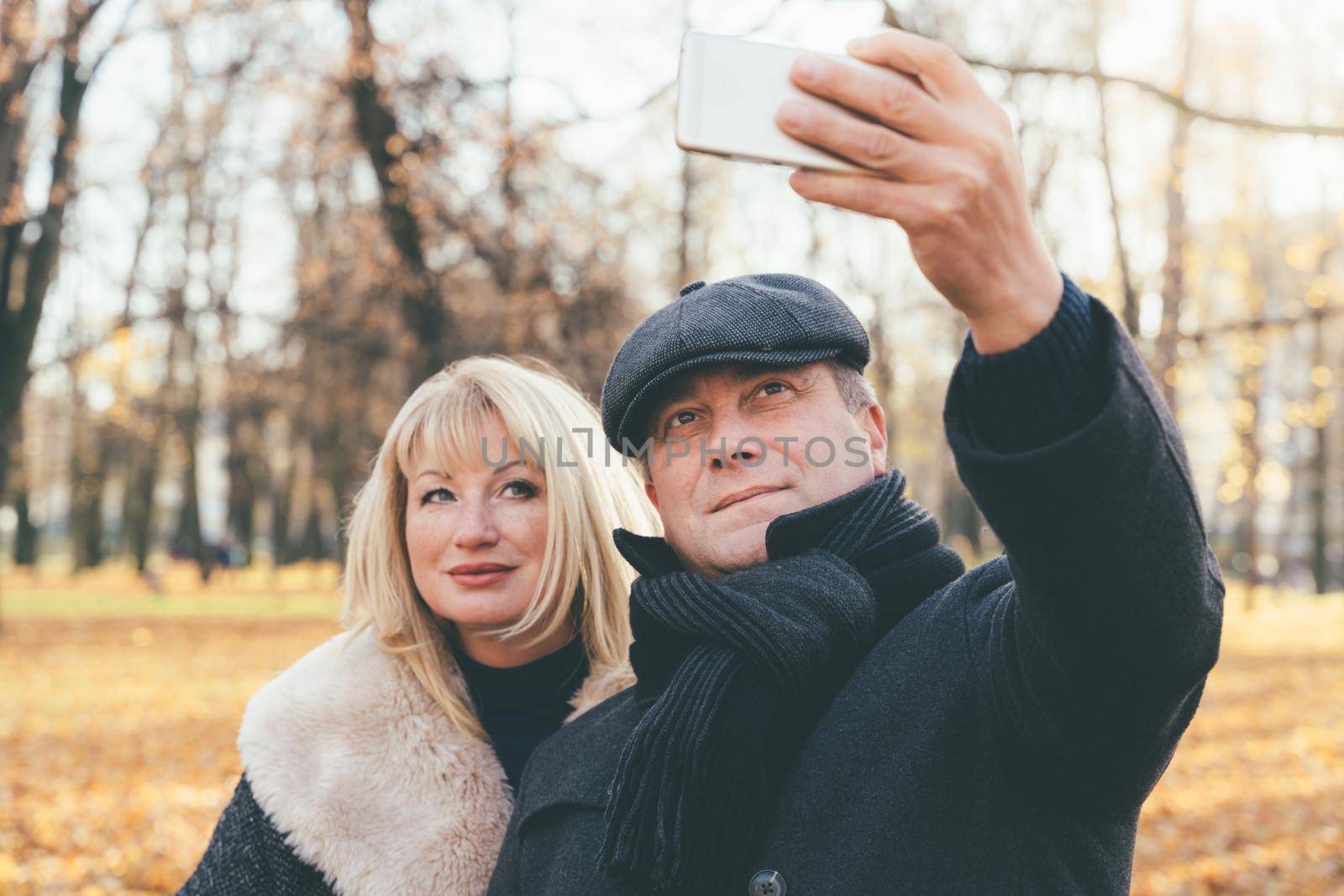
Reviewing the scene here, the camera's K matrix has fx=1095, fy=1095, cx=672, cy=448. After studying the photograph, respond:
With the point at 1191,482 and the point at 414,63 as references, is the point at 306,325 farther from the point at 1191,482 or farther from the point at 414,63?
Answer: the point at 1191,482

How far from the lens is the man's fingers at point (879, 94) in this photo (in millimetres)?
1277

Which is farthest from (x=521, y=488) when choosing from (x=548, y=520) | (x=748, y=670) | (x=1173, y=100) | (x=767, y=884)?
(x=1173, y=100)

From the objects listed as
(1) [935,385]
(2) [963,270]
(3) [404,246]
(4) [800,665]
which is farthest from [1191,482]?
(1) [935,385]

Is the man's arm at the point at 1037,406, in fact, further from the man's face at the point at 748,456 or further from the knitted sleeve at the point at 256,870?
the knitted sleeve at the point at 256,870

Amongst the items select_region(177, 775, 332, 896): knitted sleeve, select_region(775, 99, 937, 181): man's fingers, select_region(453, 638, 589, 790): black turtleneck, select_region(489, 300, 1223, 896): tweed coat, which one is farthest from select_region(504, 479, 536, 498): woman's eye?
select_region(775, 99, 937, 181): man's fingers

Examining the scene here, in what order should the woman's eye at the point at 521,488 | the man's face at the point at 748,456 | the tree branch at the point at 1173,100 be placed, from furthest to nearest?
the tree branch at the point at 1173,100, the woman's eye at the point at 521,488, the man's face at the point at 748,456

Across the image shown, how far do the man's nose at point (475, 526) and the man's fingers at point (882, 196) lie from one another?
1.81 metres

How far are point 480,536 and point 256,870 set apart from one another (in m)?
0.97

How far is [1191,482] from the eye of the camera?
4.67ft

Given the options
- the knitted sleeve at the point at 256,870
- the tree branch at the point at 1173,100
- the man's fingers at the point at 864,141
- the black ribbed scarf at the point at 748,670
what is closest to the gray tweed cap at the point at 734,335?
the black ribbed scarf at the point at 748,670

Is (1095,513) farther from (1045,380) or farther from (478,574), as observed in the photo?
(478,574)

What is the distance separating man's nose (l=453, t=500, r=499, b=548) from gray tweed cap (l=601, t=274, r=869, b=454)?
75 cm

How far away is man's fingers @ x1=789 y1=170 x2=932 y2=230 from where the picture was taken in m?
1.29

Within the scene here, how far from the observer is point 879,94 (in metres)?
1.28
